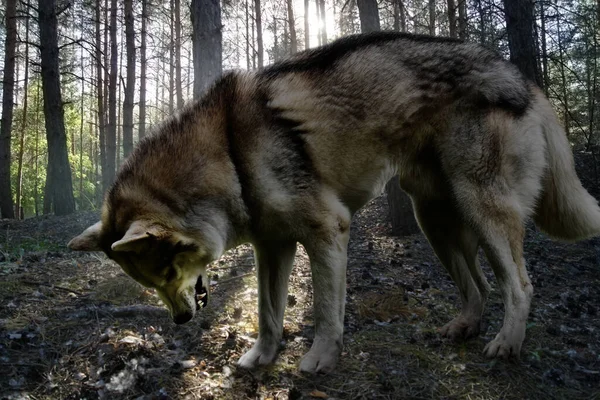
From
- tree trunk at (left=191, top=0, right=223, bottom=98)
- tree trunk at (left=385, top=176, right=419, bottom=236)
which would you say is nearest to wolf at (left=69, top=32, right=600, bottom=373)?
tree trunk at (left=191, top=0, right=223, bottom=98)

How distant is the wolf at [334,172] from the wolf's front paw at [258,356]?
10 millimetres

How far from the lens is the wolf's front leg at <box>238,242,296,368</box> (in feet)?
10.2

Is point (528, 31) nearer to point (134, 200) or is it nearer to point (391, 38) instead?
point (391, 38)

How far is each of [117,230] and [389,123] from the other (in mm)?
1925

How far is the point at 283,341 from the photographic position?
332cm

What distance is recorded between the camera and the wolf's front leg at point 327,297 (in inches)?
112

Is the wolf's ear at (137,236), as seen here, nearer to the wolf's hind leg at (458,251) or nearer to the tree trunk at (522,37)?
the wolf's hind leg at (458,251)

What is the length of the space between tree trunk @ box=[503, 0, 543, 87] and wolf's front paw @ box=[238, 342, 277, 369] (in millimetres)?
6466

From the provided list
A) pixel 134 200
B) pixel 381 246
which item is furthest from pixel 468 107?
pixel 381 246

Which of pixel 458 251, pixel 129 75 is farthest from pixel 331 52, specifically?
pixel 129 75

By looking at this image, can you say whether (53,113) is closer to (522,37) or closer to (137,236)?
(522,37)

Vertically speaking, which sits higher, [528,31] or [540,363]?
[528,31]

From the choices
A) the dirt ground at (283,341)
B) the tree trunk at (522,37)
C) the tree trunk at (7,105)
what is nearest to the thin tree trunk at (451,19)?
the tree trunk at (522,37)

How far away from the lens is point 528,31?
290 inches
